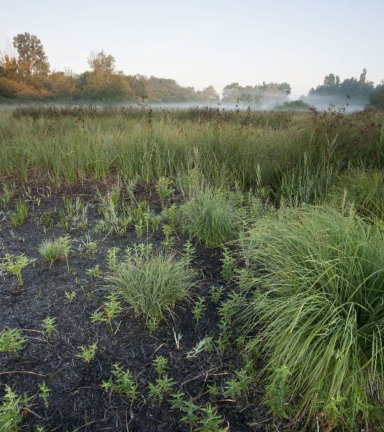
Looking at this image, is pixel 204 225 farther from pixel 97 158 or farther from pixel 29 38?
pixel 29 38

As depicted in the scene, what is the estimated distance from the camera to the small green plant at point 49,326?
1.93 metres

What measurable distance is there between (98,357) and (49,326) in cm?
34

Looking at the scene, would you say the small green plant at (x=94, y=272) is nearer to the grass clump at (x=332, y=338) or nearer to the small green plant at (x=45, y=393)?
the small green plant at (x=45, y=393)

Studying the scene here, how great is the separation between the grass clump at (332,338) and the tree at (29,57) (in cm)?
3079

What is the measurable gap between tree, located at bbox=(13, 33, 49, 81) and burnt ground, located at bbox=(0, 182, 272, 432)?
29692mm

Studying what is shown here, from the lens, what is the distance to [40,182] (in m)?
4.97

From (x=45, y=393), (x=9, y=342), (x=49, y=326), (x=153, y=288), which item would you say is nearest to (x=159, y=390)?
(x=45, y=393)

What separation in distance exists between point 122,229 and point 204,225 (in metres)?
0.82

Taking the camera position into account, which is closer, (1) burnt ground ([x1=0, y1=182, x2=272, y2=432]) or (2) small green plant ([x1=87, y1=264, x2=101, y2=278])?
(1) burnt ground ([x1=0, y1=182, x2=272, y2=432])

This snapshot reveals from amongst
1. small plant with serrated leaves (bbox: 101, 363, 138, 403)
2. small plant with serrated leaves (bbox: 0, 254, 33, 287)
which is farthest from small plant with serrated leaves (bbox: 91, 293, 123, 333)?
small plant with serrated leaves (bbox: 0, 254, 33, 287)

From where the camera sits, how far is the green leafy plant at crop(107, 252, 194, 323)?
2107mm

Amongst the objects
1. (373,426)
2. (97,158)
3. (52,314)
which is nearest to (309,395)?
(373,426)

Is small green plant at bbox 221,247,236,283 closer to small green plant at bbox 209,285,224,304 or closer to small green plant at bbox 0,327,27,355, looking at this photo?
small green plant at bbox 209,285,224,304

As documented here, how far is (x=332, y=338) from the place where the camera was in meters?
1.48
